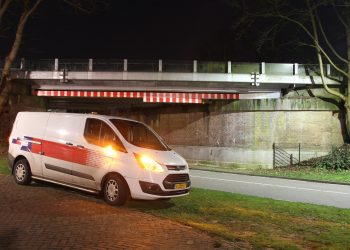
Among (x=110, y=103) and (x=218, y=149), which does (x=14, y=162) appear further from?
(x=110, y=103)

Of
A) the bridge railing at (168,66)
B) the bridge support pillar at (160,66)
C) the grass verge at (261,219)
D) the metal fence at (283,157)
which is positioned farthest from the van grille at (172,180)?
the bridge support pillar at (160,66)

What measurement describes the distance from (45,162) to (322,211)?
6742 mm

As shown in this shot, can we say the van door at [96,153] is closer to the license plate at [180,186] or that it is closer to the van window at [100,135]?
the van window at [100,135]

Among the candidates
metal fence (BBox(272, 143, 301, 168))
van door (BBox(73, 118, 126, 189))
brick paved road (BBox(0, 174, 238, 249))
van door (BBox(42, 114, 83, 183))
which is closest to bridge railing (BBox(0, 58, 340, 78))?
metal fence (BBox(272, 143, 301, 168))

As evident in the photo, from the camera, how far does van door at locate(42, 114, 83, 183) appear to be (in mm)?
11414

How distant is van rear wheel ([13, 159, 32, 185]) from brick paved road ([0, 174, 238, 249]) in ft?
5.77

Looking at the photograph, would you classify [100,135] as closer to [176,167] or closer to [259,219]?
[176,167]

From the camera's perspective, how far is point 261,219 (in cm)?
951

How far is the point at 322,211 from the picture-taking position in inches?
429

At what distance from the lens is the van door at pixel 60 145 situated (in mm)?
11414

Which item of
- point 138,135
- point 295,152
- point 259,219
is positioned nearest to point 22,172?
point 138,135

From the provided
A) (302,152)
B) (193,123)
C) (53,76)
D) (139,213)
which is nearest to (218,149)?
(193,123)

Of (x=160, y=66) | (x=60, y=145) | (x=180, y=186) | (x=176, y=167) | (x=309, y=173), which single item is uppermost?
(x=160, y=66)

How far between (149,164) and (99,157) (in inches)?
50.2
